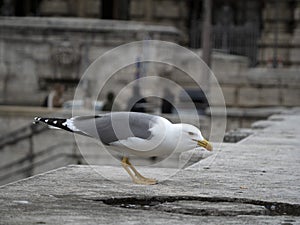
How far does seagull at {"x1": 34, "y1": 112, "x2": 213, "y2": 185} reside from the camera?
6172 mm

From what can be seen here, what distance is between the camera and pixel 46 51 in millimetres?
21156

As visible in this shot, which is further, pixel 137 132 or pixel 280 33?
pixel 280 33

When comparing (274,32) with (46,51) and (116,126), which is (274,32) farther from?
(116,126)

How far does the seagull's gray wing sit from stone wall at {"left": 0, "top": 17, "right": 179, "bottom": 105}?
1426 centimetres

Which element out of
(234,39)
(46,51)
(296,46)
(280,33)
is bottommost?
(296,46)

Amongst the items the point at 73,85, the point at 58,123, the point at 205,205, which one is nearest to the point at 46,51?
the point at 73,85

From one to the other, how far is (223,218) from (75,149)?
38.1 feet

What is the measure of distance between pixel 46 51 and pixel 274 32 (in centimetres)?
1161

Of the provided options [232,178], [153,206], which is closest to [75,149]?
[232,178]

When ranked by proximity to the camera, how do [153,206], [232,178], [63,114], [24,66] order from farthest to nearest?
1. [24,66]
2. [63,114]
3. [232,178]
4. [153,206]

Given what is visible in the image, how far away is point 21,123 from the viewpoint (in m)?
17.4

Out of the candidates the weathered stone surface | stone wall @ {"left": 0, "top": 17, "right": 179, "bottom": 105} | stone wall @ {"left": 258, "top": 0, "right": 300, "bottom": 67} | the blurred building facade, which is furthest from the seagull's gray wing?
stone wall @ {"left": 258, "top": 0, "right": 300, "bottom": 67}

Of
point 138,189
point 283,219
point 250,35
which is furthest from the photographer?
point 250,35

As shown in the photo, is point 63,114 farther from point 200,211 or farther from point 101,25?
point 200,211
